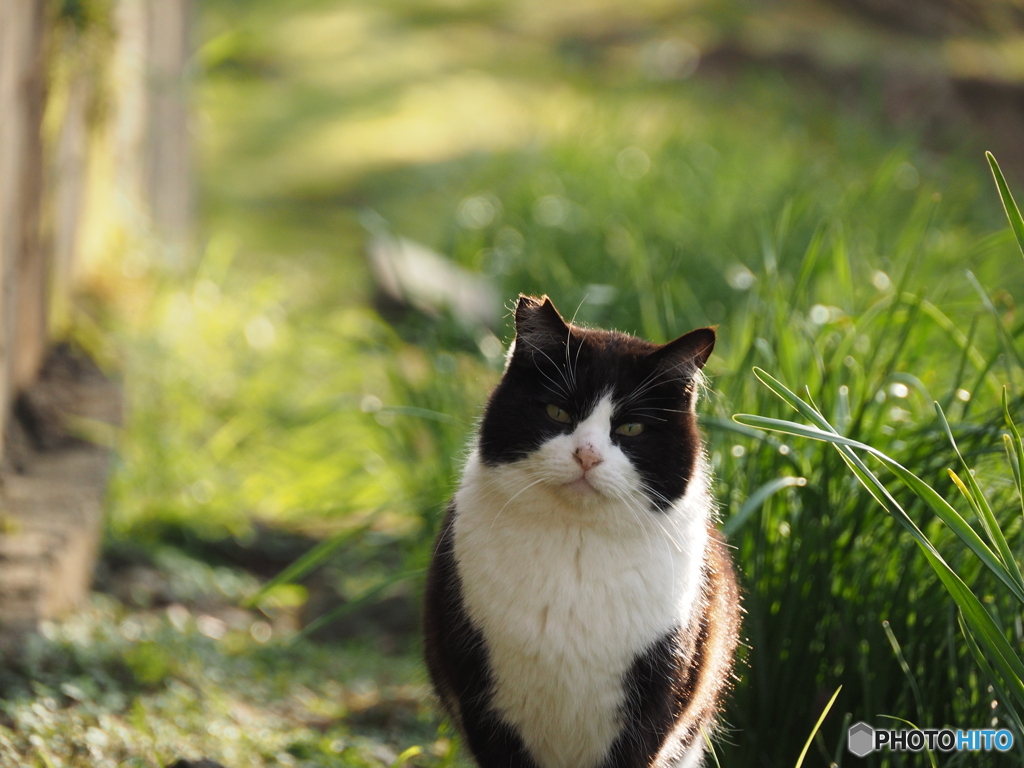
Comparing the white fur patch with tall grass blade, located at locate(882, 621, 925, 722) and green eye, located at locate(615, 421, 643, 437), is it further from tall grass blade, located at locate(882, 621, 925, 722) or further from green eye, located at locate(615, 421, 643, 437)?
tall grass blade, located at locate(882, 621, 925, 722)

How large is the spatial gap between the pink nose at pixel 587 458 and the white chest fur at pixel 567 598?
0.16 ft

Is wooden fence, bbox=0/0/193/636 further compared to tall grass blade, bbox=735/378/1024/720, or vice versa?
wooden fence, bbox=0/0/193/636

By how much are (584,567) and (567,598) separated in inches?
1.7

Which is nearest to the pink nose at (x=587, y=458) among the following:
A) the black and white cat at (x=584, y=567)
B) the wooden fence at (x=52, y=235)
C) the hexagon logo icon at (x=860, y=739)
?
the black and white cat at (x=584, y=567)

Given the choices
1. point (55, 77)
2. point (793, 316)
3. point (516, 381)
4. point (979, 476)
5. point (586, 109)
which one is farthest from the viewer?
point (586, 109)

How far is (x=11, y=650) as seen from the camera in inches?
61.4

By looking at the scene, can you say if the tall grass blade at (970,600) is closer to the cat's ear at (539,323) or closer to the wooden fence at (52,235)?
the cat's ear at (539,323)

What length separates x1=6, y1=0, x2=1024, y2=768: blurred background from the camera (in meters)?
1.45

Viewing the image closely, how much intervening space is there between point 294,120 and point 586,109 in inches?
102

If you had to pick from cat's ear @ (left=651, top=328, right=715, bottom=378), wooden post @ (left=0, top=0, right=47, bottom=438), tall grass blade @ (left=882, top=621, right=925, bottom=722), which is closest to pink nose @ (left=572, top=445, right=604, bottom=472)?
cat's ear @ (left=651, top=328, right=715, bottom=378)

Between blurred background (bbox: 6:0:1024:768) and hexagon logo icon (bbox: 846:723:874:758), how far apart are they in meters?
0.03

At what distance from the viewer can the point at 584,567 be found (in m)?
1.16

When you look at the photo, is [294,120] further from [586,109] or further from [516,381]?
[516,381]

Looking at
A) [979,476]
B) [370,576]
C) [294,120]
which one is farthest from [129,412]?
[294,120]
